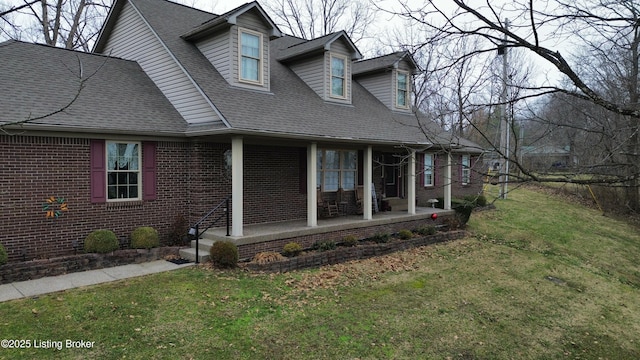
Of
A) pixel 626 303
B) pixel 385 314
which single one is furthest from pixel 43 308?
pixel 626 303

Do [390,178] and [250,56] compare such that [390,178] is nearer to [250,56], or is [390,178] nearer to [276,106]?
[276,106]

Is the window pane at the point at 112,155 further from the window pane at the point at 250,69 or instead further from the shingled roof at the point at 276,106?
the window pane at the point at 250,69

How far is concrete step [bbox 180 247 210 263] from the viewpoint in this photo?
9330 mm

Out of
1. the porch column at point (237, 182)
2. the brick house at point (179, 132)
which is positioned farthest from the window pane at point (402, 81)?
the porch column at point (237, 182)

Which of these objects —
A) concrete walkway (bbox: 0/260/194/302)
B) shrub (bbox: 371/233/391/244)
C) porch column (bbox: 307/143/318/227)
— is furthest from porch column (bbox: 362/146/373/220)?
concrete walkway (bbox: 0/260/194/302)

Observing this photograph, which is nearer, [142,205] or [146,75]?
[142,205]

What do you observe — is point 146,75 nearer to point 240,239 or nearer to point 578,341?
point 240,239

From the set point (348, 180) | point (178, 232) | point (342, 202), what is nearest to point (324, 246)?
point (342, 202)

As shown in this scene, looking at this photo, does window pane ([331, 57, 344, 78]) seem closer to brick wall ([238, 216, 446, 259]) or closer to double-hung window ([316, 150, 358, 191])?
double-hung window ([316, 150, 358, 191])

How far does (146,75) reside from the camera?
12.5 meters

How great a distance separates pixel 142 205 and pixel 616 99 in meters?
10.4

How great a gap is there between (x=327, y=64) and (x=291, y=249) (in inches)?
281

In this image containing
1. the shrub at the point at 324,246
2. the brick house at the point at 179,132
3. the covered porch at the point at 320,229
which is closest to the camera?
the brick house at the point at 179,132

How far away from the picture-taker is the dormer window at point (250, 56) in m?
11.9
